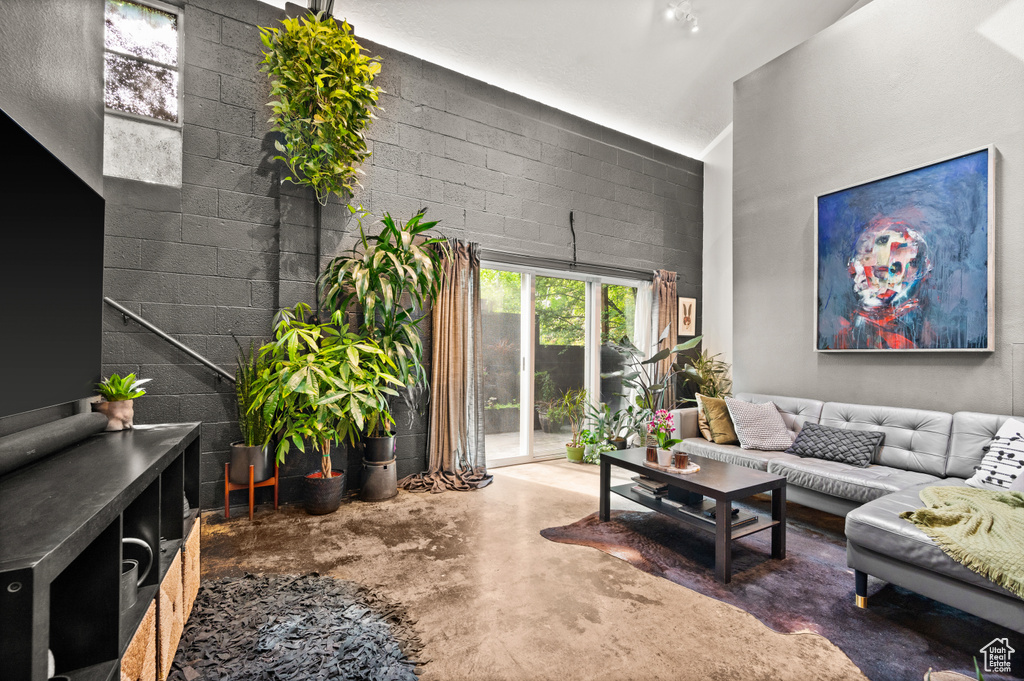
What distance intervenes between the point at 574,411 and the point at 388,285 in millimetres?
2485

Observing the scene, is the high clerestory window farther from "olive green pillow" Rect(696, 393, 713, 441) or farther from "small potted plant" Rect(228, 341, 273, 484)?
"olive green pillow" Rect(696, 393, 713, 441)

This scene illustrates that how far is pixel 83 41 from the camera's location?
190 cm

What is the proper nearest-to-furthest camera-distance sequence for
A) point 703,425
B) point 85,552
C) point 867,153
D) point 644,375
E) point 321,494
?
point 85,552 < point 321,494 < point 867,153 < point 703,425 < point 644,375

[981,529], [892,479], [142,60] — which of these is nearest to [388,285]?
[142,60]

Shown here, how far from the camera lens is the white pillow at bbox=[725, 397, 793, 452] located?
3311mm

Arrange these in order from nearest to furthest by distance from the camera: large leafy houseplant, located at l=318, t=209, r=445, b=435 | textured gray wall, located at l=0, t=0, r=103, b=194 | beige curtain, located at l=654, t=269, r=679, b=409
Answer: textured gray wall, located at l=0, t=0, r=103, b=194
large leafy houseplant, located at l=318, t=209, r=445, b=435
beige curtain, located at l=654, t=269, r=679, b=409

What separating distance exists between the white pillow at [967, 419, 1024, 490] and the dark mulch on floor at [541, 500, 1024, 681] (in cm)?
74

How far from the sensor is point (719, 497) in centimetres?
216

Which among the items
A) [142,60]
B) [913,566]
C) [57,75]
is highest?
[142,60]

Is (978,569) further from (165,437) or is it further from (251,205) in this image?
(251,205)

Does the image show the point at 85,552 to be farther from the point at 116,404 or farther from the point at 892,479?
the point at 892,479

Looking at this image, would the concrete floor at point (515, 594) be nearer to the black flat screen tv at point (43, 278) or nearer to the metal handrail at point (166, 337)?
the metal handrail at point (166, 337)

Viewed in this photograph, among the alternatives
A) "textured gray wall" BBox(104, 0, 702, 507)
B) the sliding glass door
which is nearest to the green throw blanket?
the sliding glass door

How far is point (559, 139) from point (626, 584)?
388cm
